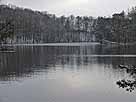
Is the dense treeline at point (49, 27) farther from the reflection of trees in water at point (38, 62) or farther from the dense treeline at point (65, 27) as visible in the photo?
the reflection of trees in water at point (38, 62)

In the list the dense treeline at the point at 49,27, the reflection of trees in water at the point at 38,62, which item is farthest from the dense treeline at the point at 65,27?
the reflection of trees in water at the point at 38,62

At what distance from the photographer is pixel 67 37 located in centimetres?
17862

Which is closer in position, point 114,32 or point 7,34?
point 7,34

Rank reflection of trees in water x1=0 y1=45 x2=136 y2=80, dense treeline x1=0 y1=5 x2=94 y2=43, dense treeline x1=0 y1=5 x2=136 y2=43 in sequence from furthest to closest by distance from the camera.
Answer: dense treeline x1=0 y1=5 x2=94 y2=43, dense treeline x1=0 y1=5 x2=136 y2=43, reflection of trees in water x1=0 y1=45 x2=136 y2=80

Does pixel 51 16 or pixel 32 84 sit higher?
pixel 51 16

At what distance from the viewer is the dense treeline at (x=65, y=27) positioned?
122 metres

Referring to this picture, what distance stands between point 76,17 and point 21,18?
159 feet

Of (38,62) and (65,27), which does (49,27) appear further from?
(38,62)

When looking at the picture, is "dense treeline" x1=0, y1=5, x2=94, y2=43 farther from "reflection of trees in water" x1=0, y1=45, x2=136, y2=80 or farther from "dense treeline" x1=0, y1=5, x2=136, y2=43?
"reflection of trees in water" x1=0, y1=45, x2=136, y2=80

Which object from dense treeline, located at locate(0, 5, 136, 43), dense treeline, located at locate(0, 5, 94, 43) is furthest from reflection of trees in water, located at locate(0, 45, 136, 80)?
dense treeline, located at locate(0, 5, 94, 43)

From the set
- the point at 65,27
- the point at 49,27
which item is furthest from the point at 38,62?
the point at 65,27

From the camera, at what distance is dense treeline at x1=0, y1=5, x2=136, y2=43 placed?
12212cm

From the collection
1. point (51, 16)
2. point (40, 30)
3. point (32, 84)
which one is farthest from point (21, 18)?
point (32, 84)

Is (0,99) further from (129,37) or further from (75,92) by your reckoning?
(129,37)
